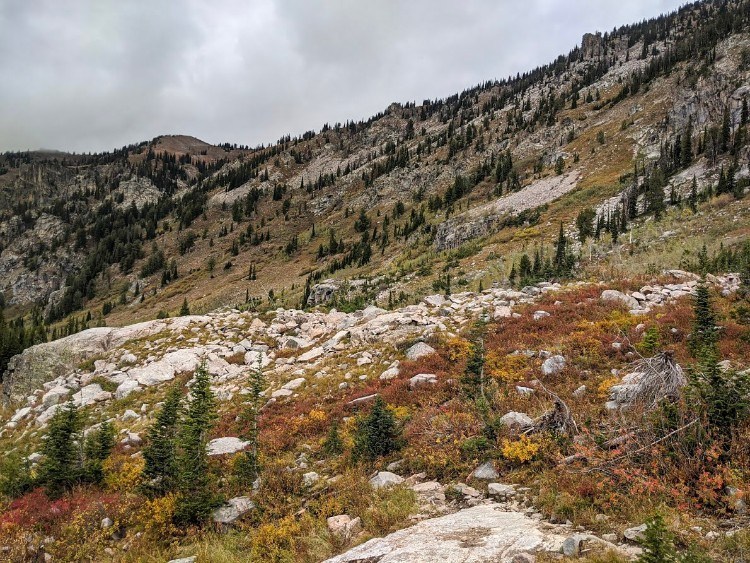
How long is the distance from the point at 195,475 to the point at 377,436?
3748 millimetres

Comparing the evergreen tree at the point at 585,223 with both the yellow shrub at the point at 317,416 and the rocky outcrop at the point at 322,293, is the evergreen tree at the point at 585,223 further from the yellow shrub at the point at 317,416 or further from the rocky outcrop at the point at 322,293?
the yellow shrub at the point at 317,416

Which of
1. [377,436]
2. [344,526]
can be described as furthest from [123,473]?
[344,526]

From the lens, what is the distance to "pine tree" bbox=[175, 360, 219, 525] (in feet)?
24.1

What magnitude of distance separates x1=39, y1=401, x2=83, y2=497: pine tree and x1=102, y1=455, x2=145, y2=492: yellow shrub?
63 centimetres

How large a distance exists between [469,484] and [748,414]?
14.1 ft

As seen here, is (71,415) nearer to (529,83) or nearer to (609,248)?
(609,248)

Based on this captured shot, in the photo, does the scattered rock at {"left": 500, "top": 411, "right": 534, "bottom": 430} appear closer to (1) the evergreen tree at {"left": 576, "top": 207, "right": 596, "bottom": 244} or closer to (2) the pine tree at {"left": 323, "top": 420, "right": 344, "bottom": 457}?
(2) the pine tree at {"left": 323, "top": 420, "right": 344, "bottom": 457}

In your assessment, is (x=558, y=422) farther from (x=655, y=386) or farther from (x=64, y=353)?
(x=64, y=353)

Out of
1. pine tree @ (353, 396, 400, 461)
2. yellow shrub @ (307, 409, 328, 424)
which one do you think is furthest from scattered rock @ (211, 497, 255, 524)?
yellow shrub @ (307, 409, 328, 424)

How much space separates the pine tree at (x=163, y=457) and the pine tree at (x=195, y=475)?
14.7 inches

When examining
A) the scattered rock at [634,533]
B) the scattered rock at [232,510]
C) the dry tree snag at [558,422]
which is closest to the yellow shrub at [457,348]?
the dry tree snag at [558,422]

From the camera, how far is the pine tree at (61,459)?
927cm

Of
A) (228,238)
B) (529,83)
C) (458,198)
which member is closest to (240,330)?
(458,198)

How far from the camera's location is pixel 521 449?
22.2ft
